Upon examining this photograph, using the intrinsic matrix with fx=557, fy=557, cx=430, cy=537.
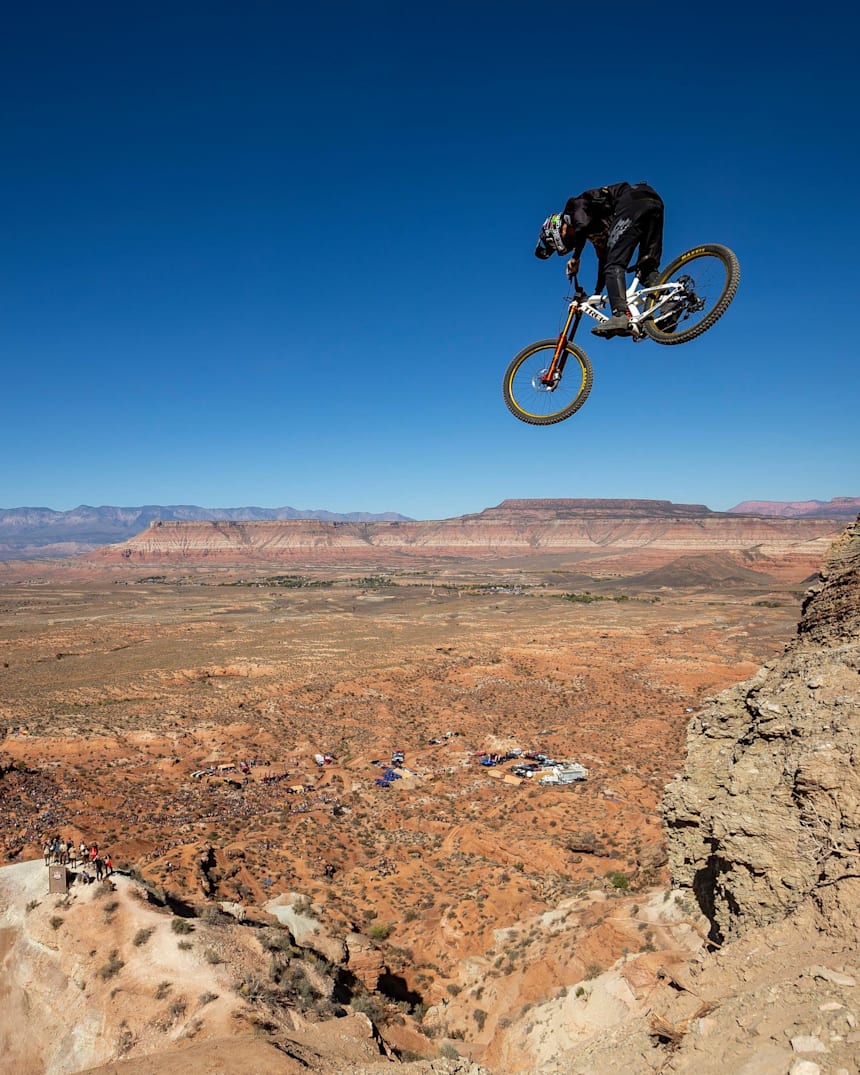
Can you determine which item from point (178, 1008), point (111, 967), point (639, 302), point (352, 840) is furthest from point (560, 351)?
point (352, 840)

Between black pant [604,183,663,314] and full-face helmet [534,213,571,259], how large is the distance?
51cm

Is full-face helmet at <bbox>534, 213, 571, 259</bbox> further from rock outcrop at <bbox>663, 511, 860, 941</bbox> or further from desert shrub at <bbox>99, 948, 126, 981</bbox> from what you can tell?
desert shrub at <bbox>99, 948, 126, 981</bbox>

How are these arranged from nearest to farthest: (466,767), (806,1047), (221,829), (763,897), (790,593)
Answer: (806,1047), (763,897), (221,829), (466,767), (790,593)

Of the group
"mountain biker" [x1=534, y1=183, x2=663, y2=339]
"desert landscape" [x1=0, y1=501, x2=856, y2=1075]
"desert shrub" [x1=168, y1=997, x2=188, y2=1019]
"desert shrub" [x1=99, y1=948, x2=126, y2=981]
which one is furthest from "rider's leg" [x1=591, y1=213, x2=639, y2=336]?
"desert shrub" [x1=99, y1=948, x2=126, y2=981]

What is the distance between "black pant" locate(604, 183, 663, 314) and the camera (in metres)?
6.07

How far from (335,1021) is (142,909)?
4.26m

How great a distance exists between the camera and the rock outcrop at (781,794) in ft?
17.7

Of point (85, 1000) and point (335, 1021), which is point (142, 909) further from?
point (335, 1021)

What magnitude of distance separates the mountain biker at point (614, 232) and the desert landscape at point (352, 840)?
698 cm

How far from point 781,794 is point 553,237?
22.5 feet

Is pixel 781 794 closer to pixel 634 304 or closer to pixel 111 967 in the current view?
pixel 634 304

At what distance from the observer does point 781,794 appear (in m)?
6.22

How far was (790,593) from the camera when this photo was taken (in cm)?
8425

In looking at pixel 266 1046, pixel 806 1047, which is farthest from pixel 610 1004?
pixel 806 1047
